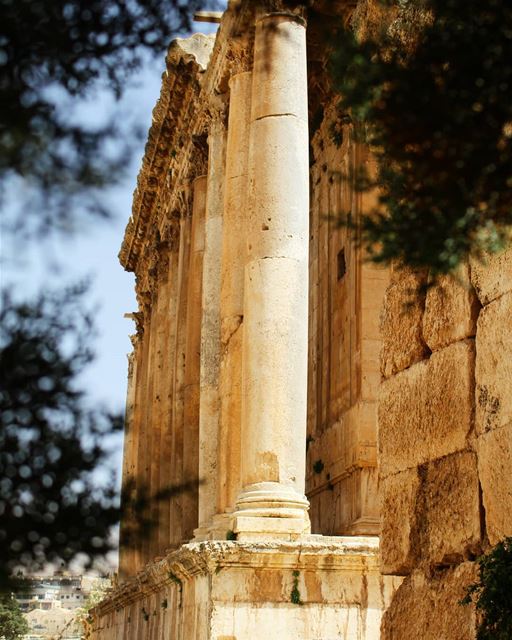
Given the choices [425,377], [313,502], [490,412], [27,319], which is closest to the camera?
[27,319]

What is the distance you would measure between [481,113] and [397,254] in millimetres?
610

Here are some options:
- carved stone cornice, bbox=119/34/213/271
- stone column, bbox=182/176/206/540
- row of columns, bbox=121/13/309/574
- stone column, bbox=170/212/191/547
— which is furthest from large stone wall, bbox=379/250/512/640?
stone column, bbox=170/212/191/547

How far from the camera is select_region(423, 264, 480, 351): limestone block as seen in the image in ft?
21.4

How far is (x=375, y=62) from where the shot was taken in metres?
4.57

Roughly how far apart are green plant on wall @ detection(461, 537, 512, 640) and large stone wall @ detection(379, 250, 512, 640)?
32 cm

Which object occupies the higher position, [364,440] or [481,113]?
[364,440]

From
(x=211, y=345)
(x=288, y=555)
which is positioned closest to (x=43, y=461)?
(x=288, y=555)

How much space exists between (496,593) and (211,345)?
40.9 ft

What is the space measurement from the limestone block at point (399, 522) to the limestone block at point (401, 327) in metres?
0.68

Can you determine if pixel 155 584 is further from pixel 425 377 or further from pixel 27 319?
pixel 27 319

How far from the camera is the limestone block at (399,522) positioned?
22.3 feet

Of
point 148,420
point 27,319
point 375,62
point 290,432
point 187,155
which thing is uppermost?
point 187,155

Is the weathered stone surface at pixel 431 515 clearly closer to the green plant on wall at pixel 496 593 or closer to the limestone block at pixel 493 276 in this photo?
the green plant on wall at pixel 496 593

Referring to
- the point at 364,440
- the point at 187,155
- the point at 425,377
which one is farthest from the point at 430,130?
the point at 187,155
